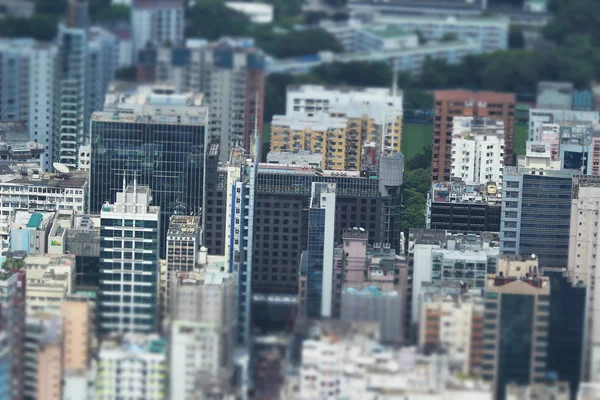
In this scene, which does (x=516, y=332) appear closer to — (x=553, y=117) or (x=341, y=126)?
(x=341, y=126)

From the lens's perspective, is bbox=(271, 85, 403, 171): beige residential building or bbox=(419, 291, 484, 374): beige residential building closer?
bbox=(419, 291, 484, 374): beige residential building

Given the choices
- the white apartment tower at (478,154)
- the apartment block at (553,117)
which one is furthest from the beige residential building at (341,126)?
the apartment block at (553,117)

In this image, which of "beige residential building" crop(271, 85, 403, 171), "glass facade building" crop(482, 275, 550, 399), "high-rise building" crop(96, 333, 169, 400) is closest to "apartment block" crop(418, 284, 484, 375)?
"glass facade building" crop(482, 275, 550, 399)

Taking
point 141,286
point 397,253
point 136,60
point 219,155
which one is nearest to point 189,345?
point 141,286

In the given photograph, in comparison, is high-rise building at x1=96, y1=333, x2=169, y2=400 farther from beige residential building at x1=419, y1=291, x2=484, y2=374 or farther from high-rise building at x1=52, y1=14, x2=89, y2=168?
high-rise building at x1=52, y1=14, x2=89, y2=168

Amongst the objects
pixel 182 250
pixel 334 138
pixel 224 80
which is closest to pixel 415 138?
pixel 334 138

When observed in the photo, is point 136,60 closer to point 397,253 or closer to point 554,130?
point 554,130
